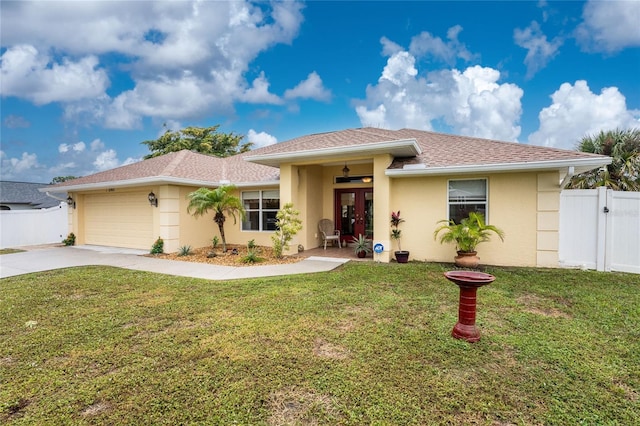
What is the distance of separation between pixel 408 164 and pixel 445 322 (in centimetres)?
557

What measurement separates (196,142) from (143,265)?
22.8 m

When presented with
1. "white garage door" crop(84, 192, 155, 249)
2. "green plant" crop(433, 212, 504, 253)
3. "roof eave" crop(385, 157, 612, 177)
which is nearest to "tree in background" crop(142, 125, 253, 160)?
"white garage door" crop(84, 192, 155, 249)

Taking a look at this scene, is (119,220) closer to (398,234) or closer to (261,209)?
(261,209)

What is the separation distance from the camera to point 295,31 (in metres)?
14.4

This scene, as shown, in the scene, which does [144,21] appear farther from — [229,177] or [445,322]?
[445,322]

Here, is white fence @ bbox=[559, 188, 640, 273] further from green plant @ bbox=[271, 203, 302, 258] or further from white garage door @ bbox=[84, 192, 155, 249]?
white garage door @ bbox=[84, 192, 155, 249]

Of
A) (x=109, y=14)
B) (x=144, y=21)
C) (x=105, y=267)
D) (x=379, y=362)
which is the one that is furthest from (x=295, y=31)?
(x=379, y=362)

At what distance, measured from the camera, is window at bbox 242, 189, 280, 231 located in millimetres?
12172

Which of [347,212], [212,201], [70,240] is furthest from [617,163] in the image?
[70,240]

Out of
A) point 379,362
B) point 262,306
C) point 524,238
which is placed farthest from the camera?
point 524,238

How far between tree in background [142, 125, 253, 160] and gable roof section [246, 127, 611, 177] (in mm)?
20911

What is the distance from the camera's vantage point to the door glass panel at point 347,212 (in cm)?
1219

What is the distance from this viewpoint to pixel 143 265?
355 inches

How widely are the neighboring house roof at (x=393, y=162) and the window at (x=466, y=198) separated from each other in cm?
69
